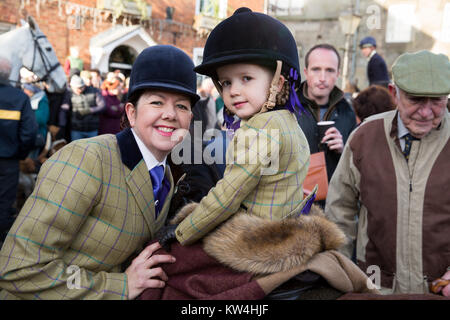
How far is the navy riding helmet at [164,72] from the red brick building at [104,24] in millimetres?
8371

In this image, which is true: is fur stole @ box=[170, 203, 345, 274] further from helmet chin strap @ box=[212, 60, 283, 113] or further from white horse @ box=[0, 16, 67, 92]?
white horse @ box=[0, 16, 67, 92]

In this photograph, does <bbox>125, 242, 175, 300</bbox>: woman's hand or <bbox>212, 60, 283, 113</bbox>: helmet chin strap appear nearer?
<bbox>125, 242, 175, 300</bbox>: woman's hand

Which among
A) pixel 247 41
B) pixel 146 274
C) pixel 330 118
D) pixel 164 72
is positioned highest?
pixel 247 41

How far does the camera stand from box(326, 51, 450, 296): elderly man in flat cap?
2.19 m

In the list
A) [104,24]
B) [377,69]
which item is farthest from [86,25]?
[377,69]

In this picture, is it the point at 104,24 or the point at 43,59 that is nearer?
the point at 43,59

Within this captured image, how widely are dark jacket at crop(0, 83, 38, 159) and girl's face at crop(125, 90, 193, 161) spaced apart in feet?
10.5

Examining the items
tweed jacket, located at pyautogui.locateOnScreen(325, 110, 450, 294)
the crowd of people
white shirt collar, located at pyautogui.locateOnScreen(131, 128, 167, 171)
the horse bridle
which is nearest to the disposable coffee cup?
tweed jacket, located at pyautogui.locateOnScreen(325, 110, 450, 294)

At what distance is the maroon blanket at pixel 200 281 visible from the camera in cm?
133

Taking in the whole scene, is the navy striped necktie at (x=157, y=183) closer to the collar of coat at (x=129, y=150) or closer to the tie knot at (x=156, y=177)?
the tie knot at (x=156, y=177)

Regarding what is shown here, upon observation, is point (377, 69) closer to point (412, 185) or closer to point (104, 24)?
point (412, 185)

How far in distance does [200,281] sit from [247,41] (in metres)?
0.99

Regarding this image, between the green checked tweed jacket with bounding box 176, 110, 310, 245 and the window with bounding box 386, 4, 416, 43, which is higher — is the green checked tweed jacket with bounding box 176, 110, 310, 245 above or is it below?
below

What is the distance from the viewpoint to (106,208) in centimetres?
161
